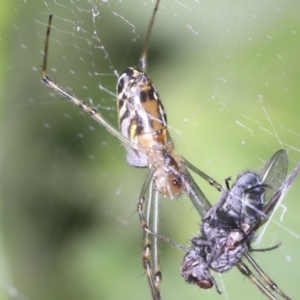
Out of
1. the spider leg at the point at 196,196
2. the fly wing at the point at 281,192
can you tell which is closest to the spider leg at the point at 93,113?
the spider leg at the point at 196,196

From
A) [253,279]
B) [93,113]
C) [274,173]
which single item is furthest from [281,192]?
[93,113]

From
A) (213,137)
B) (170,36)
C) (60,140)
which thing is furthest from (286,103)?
(60,140)

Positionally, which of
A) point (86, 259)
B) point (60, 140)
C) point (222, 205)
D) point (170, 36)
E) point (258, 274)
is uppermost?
point (170, 36)

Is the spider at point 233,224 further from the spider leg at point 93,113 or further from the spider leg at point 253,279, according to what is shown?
the spider leg at point 93,113

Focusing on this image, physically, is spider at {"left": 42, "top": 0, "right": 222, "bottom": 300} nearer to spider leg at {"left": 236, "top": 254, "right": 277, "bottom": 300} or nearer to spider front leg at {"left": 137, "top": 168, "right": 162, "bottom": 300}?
spider front leg at {"left": 137, "top": 168, "right": 162, "bottom": 300}

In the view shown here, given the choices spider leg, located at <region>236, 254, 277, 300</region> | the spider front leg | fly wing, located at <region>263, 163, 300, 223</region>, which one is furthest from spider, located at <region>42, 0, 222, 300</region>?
fly wing, located at <region>263, 163, 300, 223</region>

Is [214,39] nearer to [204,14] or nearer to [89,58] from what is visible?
[204,14]

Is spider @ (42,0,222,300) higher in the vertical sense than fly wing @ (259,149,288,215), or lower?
lower
